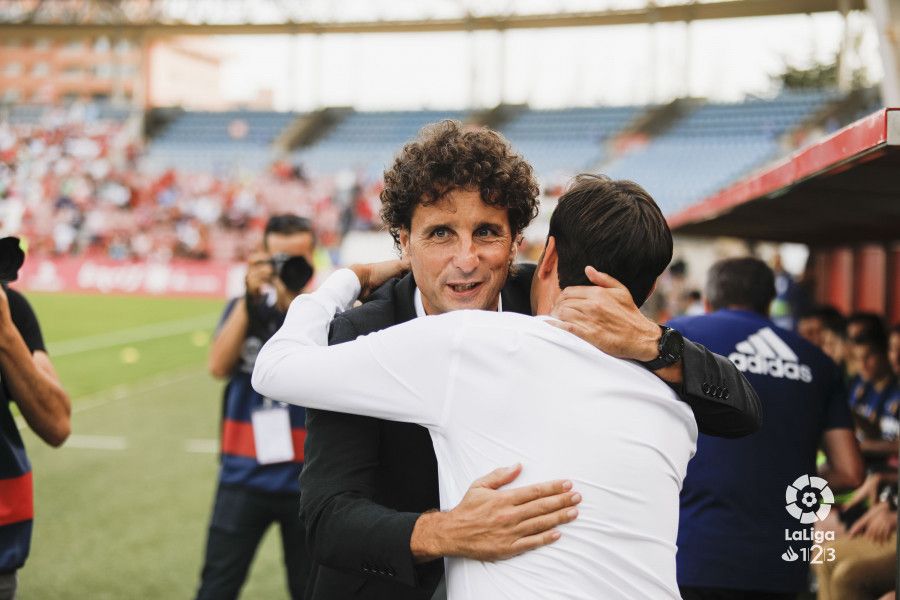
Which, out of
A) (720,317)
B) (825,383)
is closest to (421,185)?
(720,317)

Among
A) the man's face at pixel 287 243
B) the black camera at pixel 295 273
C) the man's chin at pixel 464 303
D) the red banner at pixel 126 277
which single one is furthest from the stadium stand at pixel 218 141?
the man's chin at pixel 464 303

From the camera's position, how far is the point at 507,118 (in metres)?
33.2

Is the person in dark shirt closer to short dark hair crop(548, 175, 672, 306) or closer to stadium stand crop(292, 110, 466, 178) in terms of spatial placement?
short dark hair crop(548, 175, 672, 306)

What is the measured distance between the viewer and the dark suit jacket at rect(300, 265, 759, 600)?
1.66 metres

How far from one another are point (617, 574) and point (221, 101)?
99.3 metres

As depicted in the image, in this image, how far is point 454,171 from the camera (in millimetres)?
1964

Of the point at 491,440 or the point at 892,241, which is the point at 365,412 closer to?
the point at 491,440

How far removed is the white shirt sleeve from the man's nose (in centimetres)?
32

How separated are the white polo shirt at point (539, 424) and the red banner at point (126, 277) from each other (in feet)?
79.6

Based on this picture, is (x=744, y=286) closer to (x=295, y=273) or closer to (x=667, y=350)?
(x=295, y=273)

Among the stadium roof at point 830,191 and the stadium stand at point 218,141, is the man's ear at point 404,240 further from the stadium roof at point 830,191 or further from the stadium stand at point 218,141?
the stadium stand at point 218,141

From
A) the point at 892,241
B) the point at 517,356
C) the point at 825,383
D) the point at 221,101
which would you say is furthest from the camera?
the point at 221,101

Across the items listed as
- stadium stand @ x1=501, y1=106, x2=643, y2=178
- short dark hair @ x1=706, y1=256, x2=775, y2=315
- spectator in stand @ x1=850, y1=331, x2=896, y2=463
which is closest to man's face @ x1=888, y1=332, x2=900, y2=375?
spectator in stand @ x1=850, y1=331, x2=896, y2=463

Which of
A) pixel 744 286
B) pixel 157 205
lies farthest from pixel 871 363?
pixel 157 205
